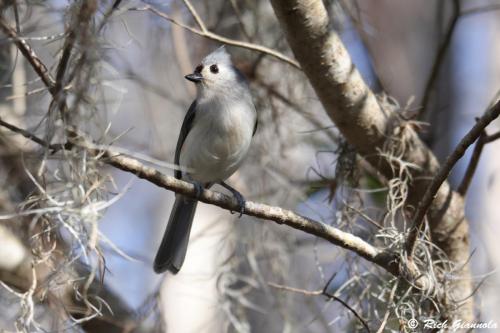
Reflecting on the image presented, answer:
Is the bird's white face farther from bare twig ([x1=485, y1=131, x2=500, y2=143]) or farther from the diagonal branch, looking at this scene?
bare twig ([x1=485, y1=131, x2=500, y2=143])

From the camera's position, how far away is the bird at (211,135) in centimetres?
334

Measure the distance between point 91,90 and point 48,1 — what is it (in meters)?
0.59

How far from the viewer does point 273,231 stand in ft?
13.2

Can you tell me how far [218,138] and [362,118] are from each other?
0.73 m

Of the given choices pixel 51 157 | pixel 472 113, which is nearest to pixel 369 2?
pixel 472 113

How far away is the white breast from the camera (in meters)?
3.33

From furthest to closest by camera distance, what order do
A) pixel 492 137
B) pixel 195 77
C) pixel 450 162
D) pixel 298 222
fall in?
1. pixel 195 77
2. pixel 492 137
3. pixel 298 222
4. pixel 450 162

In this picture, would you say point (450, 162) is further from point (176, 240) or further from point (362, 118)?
point (176, 240)

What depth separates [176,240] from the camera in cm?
349

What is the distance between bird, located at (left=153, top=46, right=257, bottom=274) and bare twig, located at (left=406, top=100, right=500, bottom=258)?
37.8 inches

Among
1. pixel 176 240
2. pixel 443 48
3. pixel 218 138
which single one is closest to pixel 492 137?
pixel 443 48

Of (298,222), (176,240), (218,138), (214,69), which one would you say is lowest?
(176,240)

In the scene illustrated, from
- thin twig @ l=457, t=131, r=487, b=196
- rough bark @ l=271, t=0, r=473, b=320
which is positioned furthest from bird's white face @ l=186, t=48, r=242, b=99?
thin twig @ l=457, t=131, r=487, b=196

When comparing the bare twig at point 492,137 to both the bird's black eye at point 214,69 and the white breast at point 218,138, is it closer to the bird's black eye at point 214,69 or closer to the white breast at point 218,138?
the white breast at point 218,138
